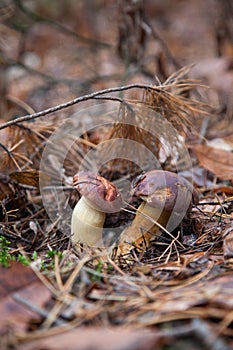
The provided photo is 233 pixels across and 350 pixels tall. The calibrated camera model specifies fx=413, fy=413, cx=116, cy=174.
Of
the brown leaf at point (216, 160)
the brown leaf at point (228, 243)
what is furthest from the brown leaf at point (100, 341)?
the brown leaf at point (216, 160)

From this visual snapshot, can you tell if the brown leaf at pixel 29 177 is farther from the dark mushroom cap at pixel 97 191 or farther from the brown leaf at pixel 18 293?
the brown leaf at pixel 18 293

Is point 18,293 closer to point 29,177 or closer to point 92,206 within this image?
point 92,206

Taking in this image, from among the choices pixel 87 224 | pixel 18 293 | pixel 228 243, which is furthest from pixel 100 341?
pixel 87 224

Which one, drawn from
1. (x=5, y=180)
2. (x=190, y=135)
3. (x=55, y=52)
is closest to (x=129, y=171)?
(x=190, y=135)

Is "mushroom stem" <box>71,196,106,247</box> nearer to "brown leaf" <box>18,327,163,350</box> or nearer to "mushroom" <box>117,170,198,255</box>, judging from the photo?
"mushroom" <box>117,170,198,255</box>

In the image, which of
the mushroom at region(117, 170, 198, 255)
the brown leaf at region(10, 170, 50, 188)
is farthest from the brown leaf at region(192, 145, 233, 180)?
the brown leaf at region(10, 170, 50, 188)
